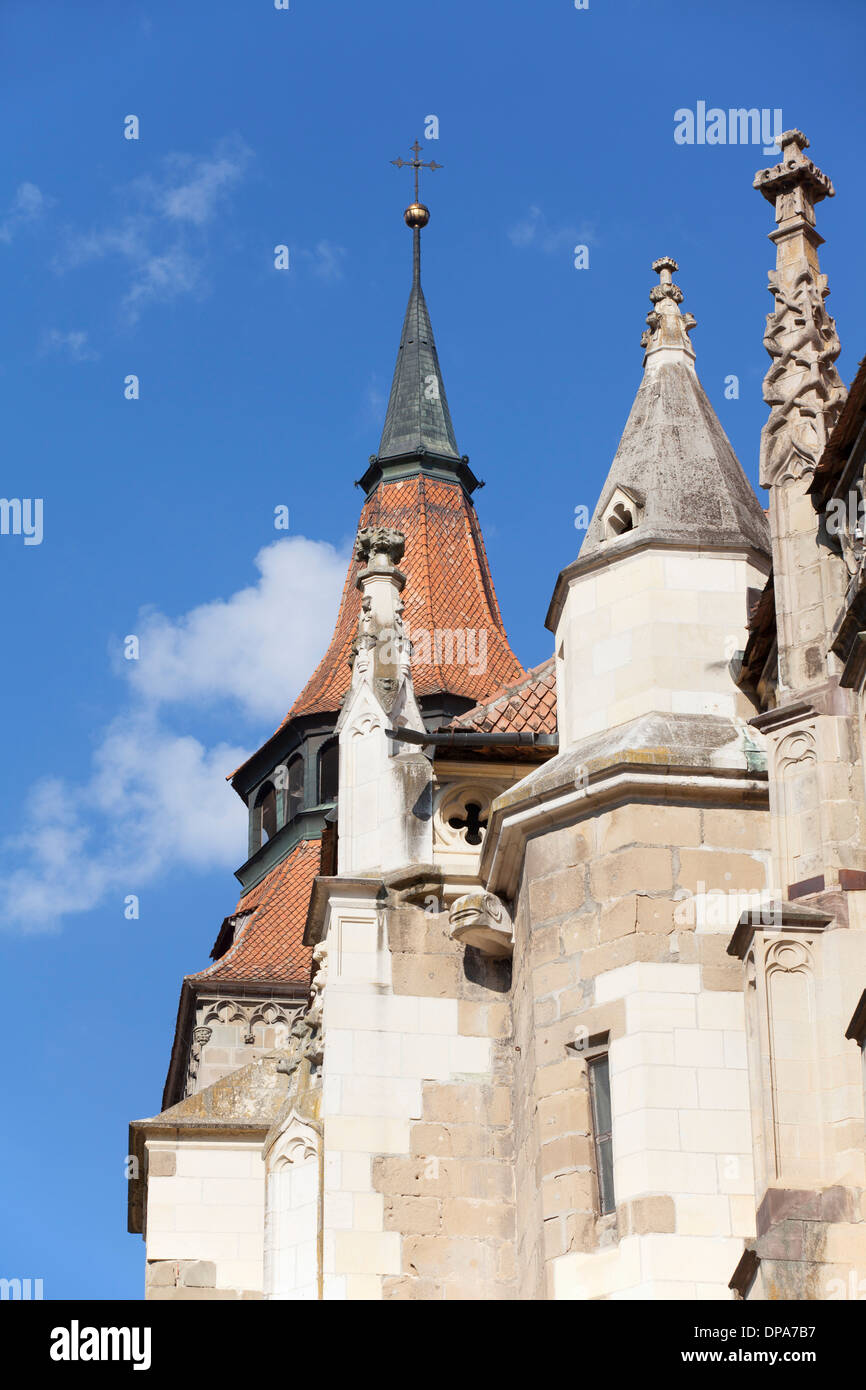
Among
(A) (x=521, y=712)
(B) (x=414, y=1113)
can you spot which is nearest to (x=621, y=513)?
(A) (x=521, y=712)

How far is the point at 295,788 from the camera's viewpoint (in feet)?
147

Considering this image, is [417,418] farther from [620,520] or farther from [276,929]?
[620,520]

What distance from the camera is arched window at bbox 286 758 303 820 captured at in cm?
4447

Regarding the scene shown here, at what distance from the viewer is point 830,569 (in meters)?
16.2

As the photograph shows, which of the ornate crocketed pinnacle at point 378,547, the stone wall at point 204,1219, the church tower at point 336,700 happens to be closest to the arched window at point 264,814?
the church tower at point 336,700

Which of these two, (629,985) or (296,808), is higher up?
(296,808)

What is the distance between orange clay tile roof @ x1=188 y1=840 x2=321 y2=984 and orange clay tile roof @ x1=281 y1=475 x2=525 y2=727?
8.66 ft

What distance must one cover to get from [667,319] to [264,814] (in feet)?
89.3
